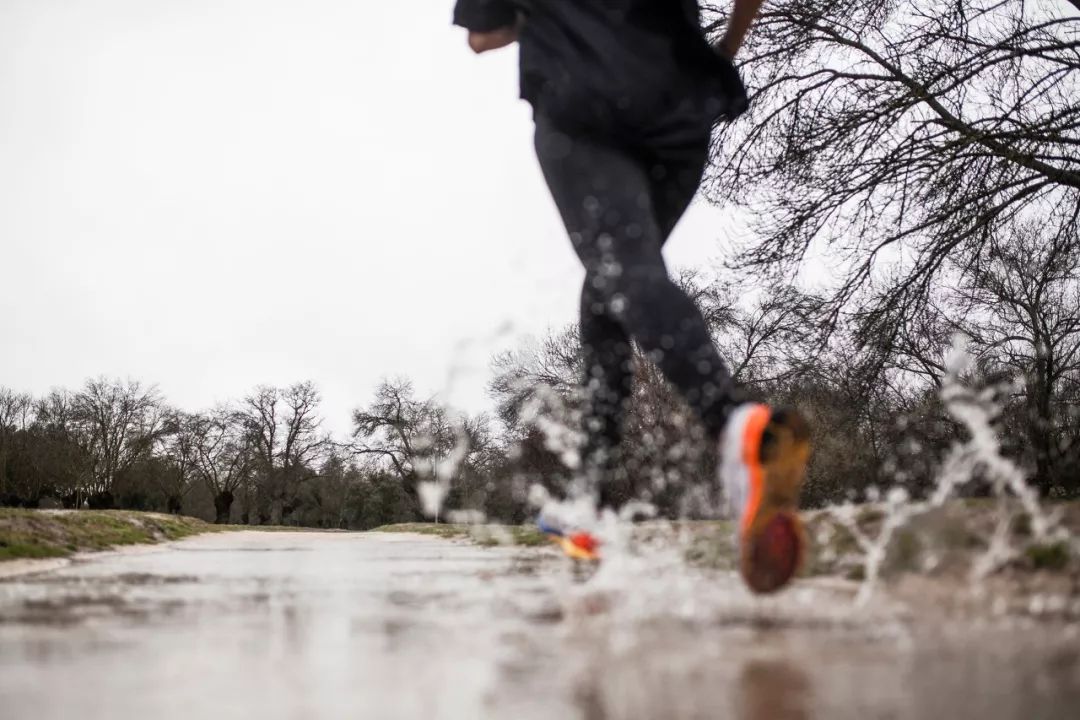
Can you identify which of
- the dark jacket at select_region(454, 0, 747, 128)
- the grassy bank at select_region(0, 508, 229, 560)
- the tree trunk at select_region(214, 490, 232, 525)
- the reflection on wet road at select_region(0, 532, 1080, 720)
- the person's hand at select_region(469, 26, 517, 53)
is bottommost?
the tree trunk at select_region(214, 490, 232, 525)

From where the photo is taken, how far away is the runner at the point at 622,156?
1.69 m

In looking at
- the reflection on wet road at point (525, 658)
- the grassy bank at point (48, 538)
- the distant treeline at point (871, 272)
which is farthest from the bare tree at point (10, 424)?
the reflection on wet road at point (525, 658)

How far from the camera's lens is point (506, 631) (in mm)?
1190

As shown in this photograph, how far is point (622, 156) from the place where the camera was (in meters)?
1.93

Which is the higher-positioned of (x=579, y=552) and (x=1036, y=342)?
(x=1036, y=342)

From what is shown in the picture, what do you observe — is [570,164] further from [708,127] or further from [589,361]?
[589,361]

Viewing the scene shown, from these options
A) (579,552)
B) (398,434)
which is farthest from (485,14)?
(398,434)

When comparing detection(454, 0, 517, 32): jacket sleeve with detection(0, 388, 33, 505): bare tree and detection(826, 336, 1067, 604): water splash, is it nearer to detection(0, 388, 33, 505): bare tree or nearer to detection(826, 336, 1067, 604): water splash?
detection(826, 336, 1067, 604): water splash

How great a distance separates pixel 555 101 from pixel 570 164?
0.15 metres

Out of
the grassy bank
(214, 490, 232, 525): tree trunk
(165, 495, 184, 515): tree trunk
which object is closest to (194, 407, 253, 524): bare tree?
(214, 490, 232, 525): tree trunk

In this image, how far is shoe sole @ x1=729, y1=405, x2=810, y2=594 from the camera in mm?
1306

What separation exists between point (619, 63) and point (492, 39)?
0.44 meters

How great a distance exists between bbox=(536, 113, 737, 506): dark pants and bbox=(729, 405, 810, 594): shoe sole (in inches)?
7.8

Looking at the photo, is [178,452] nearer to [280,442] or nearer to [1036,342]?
[280,442]
